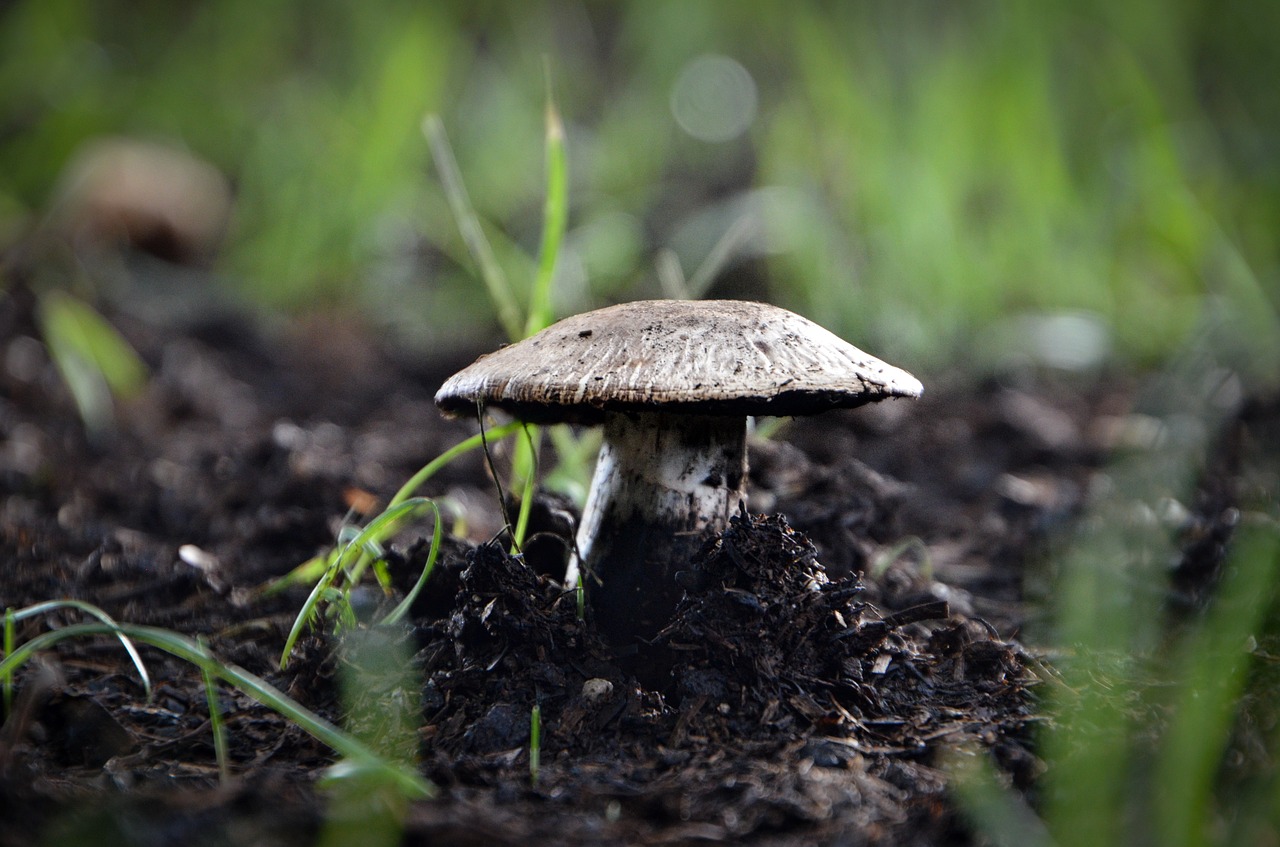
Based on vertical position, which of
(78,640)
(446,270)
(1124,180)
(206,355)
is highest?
(1124,180)

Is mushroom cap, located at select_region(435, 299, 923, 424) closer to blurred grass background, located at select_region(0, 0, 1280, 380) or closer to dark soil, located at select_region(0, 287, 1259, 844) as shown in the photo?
dark soil, located at select_region(0, 287, 1259, 844)

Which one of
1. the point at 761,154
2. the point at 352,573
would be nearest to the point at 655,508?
the point at 352,573

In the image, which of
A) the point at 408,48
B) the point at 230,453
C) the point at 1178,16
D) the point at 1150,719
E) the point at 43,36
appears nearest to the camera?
the point at 1150,719

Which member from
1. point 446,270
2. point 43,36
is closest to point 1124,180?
point 446,270

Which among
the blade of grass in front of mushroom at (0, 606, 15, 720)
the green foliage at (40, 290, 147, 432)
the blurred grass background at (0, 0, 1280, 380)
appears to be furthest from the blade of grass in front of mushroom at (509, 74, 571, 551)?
the green foliage at (40, 290, 147, 432)

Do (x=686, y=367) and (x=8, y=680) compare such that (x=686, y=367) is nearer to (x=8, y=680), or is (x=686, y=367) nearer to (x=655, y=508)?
(x=655, y=508)

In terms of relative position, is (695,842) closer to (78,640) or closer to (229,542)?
(78,640)
